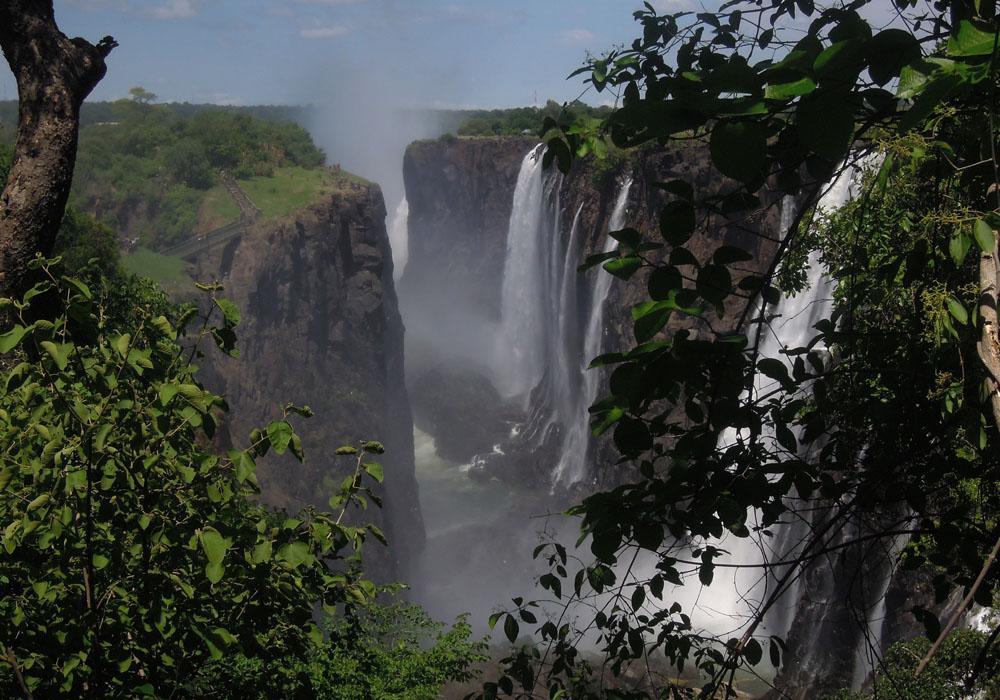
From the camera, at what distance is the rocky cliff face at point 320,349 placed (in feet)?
79.0

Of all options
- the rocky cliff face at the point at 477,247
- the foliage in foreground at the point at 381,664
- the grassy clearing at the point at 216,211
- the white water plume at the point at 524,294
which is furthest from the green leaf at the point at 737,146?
the white water plume at the point at 524,294

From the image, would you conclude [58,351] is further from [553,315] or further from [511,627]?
[553,315]

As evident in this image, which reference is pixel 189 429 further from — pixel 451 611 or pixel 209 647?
pixel 451 611

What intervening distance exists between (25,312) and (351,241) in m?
26.0

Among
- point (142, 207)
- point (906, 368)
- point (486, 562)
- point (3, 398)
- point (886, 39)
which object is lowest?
point (3, 398)

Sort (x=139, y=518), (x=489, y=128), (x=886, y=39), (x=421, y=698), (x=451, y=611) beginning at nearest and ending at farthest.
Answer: (x=886, y=39)
(x=139, y=518)
(x=421, y=698)
(x=451, y=611)
(x=489, y=128)

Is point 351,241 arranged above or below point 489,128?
below

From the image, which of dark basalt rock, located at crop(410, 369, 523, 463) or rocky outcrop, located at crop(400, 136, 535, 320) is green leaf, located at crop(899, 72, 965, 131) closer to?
dark basalt rock, located at crop(410, 369, 523, 463)

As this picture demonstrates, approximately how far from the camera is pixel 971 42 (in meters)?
1.12

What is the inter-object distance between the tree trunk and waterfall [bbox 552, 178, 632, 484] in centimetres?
2020

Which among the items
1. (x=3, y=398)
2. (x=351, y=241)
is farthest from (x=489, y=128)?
(x=3, y=398)

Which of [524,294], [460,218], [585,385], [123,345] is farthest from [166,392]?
[460,218]

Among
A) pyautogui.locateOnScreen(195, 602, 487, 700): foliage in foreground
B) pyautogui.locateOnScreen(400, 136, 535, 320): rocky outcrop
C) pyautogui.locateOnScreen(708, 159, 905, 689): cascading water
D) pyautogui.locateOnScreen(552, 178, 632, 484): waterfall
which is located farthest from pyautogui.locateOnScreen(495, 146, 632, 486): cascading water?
pyautogui.locateOnScreen(195, 602, 487, 700): foliage in foreground

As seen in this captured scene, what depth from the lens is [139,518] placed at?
2.56m
